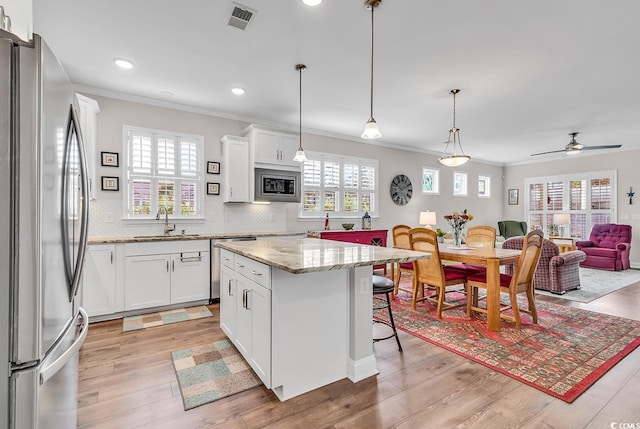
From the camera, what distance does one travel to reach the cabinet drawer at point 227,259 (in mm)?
2734

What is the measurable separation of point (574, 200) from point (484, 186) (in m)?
2.05

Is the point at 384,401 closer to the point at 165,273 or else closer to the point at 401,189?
the point at 165,273

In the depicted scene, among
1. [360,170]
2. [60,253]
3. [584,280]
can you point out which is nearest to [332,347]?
[60,253]

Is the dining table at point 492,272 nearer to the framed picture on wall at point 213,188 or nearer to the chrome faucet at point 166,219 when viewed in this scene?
the framed picture on wall at point 213,188

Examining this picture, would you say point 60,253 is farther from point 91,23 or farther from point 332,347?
point 91,23

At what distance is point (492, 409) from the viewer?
1.89m

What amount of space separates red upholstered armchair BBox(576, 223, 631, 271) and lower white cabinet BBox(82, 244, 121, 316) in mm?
8537

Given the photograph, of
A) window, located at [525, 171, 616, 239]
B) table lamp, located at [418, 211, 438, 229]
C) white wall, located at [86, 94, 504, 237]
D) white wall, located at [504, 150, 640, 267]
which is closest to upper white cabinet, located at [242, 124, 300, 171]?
white wall, located at [86, 94, 504, 237]

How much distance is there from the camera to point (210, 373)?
2.33 metres

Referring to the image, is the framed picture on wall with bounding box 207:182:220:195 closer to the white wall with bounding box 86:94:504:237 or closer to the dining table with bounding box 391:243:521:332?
the white wall with bounding box 86:94:504:237

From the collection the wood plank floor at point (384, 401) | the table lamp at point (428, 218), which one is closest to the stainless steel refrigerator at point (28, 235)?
the wood plank floor at point (384, 401)

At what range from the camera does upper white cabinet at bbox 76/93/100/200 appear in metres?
3.40

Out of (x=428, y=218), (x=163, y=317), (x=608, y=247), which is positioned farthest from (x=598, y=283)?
(x=163, y=317)

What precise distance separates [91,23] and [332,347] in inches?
126
